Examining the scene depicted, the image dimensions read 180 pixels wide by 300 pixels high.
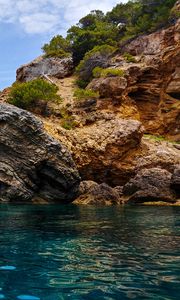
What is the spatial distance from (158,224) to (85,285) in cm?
936

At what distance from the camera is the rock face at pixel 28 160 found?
28.0 metres

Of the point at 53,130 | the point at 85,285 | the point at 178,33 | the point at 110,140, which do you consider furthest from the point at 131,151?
the point at 85,285

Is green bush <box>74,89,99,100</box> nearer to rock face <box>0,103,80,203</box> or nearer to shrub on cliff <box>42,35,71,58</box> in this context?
rock face <box>0,103,80,203</box>

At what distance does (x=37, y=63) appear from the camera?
53406 mm

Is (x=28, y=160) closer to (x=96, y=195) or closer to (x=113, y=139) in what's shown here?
(x=96, y=195)

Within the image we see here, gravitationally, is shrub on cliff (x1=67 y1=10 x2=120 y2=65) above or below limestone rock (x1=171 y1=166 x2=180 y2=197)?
above

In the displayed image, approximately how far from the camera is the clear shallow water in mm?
5980

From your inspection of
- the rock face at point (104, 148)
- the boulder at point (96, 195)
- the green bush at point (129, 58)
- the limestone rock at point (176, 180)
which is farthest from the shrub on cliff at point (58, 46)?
the limestone rock at point (176, 180)

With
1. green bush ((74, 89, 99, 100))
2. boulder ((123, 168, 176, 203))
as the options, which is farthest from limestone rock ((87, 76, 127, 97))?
boulder ((123, 168, 176, 203))

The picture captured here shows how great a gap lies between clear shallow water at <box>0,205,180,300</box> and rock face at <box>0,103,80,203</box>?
1441 cm

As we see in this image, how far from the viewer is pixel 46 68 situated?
5331 centimetres

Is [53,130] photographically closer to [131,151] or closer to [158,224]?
[131,151]

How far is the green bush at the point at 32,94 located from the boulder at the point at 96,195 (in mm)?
11729

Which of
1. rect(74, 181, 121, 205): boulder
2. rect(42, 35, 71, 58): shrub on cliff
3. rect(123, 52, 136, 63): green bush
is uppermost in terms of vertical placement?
→ rect(42, 35, 71, 58): shrub on cliff
